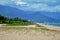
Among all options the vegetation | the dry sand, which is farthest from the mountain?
the dry sand

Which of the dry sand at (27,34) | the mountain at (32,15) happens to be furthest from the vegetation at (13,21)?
the dry sand at (27,34)

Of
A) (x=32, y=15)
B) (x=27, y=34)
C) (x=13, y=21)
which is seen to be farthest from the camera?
(x=13, y=21)

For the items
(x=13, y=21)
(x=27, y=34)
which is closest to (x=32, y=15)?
(x=13, y=21)

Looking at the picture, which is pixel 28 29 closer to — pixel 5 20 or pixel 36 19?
pixel 36 19

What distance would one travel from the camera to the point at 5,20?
4.18 meters

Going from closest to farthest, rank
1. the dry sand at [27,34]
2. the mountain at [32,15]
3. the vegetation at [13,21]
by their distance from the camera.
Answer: the dry sand at [27,34] < the mountain at [32,15] < the vegetation at [13,21]

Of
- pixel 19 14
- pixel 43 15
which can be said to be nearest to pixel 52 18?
pixel 43 15

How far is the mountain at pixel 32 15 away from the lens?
389cm

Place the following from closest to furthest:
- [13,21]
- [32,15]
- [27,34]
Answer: [27,34], [32,15], [13,21]

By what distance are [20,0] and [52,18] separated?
95cm

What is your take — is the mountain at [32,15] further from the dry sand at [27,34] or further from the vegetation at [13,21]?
the dry sand at [27,34]

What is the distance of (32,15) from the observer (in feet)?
12.9

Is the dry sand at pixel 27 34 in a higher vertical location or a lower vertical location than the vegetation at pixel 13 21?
lower

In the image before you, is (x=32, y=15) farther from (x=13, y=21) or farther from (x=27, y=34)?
(x=27, y=34)
